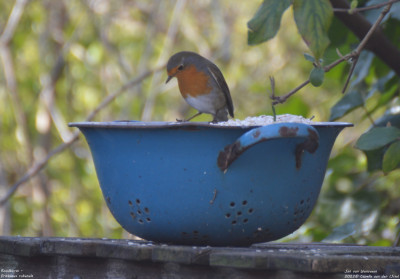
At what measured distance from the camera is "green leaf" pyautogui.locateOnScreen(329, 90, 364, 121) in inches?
93.2

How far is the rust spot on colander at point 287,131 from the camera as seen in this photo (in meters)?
1.38

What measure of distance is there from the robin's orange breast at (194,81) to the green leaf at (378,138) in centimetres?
66

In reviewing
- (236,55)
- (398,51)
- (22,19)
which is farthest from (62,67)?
(398,51)

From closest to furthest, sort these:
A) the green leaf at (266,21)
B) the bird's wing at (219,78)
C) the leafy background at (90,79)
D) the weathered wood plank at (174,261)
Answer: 1. the weathered wood plank at (174,261)
2. the green leaf at (266,21)
3. the bird's wing at (219,78)
4. the leafy background at (90,79)

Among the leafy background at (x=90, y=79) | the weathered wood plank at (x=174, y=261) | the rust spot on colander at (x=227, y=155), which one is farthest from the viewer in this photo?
the leafy background at (x=90, y=79)

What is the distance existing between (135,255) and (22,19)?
401 cm

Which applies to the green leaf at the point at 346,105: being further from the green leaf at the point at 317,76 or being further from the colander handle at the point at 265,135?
the colander handle at the point at 265,135

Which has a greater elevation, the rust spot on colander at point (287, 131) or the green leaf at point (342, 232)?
the rust spot on colander at point (287, 131)

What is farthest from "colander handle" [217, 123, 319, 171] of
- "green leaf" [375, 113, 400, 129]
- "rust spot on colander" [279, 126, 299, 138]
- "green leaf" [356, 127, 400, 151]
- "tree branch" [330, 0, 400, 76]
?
"green leaf" [375, 113, 400, 129]

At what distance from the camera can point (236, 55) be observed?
5.54m

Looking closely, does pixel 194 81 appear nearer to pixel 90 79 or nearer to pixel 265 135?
pixel 265 135

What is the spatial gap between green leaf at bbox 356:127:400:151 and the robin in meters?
0.58

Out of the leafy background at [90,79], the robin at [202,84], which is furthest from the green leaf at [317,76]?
the leafy background at [90,79]

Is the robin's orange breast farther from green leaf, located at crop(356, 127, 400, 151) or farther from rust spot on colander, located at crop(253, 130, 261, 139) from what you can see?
rust spot on colander, located at crop(253, 130, 261, 139)
